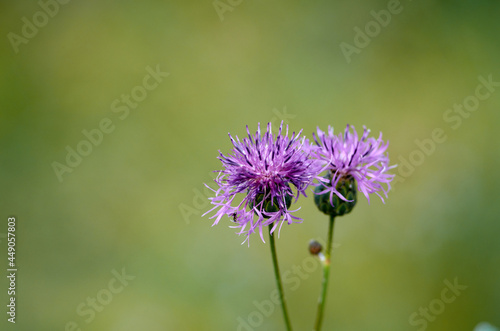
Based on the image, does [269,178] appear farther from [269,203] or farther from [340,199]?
[340,199]

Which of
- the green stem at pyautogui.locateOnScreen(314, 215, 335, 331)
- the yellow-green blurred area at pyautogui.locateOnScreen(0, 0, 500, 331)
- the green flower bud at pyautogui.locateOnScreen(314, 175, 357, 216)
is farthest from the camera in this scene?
the yellow-green blurred area at pyautogui.locateOnScreen(0, 0, 500, 331)

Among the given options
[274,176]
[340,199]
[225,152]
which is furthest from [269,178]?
[225,152]

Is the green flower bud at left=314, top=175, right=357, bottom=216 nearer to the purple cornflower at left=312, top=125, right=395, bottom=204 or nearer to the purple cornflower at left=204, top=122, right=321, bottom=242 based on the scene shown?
the purple cornflower at left=312, top=125, right=395, bottom=204

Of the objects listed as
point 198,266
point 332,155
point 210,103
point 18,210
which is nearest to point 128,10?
point 210,103

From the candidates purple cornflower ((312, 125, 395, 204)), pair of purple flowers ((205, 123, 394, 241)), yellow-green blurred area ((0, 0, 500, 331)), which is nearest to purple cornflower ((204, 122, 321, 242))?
pair of purple flowers ((205, 123, 394, 241))

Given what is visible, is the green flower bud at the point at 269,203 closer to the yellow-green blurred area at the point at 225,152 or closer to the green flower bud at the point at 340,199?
the green flower bud at the point at 340,199

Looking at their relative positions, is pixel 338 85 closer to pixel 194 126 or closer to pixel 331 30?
pixel 331 30

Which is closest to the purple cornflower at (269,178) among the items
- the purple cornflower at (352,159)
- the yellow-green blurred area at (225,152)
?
the purple cornflower at (352,159)
